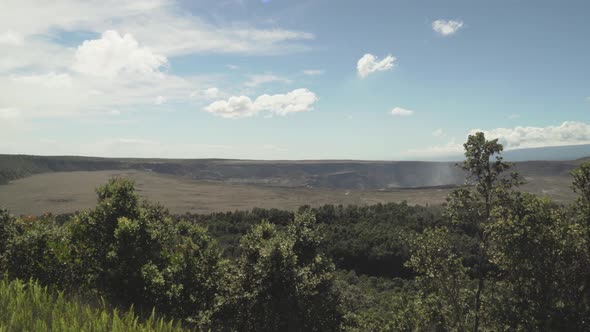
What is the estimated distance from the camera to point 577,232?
15273 mm

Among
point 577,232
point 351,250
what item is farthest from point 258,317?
point 351,250

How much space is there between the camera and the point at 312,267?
71.5ft

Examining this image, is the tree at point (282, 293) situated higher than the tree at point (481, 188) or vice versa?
the tree at point (481, 188)

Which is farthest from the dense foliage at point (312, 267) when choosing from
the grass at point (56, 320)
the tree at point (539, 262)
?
the grass at point (56, 320)

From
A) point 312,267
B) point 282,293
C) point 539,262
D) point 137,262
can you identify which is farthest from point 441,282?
point 137,262

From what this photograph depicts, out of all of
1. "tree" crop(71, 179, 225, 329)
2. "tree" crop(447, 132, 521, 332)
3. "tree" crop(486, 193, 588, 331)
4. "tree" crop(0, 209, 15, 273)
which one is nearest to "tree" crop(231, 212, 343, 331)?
"tree" crop(71, 179, 225, 329)

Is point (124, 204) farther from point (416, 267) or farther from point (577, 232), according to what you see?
point (577, 232)

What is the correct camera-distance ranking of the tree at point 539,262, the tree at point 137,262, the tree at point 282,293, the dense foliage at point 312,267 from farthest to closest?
the tree at point 137,262 < the tree at point 282,293 < the dense foliage at point 312,267 < the tree at point 539,262

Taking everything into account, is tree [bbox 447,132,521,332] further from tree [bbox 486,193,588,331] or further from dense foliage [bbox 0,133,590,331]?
tree [bbox 486,193,588,331]

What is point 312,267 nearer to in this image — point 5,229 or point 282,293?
point 282,293

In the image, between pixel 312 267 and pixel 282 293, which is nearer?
pixel 282 293

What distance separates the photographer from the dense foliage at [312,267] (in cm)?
1584


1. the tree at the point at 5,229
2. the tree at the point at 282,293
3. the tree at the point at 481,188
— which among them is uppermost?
the tree at the point at 481,188

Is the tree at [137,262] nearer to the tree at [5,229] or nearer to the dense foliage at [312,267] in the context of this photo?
the dense foliage at [312,267]
